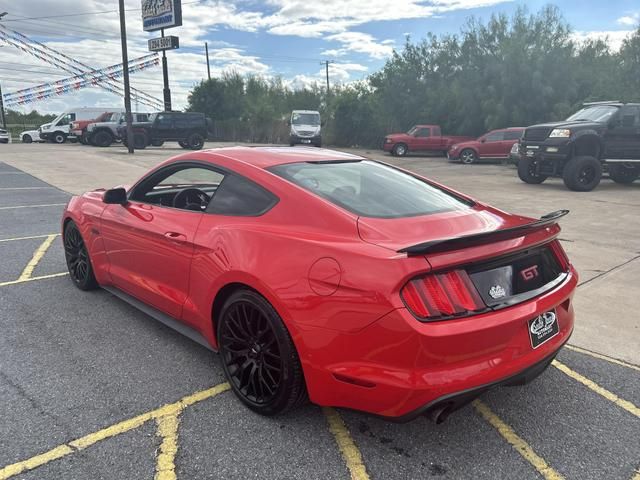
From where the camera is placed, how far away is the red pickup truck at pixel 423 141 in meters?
25.3

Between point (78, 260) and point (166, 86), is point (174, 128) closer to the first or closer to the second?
point (166, 86)

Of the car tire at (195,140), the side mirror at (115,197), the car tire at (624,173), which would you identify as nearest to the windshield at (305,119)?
the car tire at (195,140)

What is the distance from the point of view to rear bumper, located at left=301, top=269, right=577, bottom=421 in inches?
82.3

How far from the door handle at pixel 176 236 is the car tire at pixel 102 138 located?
2706 cm

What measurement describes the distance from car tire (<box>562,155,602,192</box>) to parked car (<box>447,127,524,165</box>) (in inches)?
364

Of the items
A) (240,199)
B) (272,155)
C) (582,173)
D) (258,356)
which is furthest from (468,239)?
(582,173)

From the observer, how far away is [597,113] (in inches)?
505

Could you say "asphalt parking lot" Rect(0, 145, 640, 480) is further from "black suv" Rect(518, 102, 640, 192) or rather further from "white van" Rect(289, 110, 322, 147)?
"white van" Rect(289, 110, 322, 147)

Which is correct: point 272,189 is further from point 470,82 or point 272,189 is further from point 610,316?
point 470,82

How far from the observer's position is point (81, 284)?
4648 mm

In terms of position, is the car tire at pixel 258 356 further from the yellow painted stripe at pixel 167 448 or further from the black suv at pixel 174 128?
the black suv at pixel 174 128

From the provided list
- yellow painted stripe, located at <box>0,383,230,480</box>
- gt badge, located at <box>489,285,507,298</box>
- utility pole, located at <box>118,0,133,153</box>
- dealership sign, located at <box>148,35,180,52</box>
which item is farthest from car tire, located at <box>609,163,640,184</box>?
dealership sign, located at <box>148,35,180,52</box>

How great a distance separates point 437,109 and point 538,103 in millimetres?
5808

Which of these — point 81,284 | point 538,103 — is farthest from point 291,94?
point 81,284
